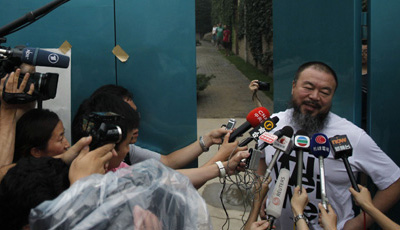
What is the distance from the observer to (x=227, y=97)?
11492 mm

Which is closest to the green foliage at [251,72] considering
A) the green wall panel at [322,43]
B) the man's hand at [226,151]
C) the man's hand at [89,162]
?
the green wall panel at [322,43]

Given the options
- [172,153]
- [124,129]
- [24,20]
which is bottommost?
[172,153]

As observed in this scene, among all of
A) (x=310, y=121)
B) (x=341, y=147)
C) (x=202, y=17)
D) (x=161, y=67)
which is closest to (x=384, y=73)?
(x=310, y=121)

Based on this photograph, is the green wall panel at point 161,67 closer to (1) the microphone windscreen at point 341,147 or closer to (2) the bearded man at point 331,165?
(2) the bearded man at point 331,165

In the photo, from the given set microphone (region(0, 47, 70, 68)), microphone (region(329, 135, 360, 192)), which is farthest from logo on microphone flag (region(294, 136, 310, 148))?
microphone (region(0, 47, 70, 68))

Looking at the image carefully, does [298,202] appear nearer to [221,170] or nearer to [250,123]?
[221,170]

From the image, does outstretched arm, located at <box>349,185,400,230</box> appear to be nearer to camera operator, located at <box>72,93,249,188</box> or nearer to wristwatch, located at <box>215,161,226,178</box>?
camera operator, located at <box>72,93,249,188</box>

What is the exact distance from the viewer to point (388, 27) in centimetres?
268

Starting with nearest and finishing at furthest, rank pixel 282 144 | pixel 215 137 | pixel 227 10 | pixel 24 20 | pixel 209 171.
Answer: pixel 282 144
pixel 209 171
pixel 24 20
pixel 215 137
pixel 227 10

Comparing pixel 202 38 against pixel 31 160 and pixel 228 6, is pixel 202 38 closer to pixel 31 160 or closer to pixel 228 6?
pixel 228 6

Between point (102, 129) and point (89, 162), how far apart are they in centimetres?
18

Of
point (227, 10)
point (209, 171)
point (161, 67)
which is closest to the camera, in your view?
point (209, 171)

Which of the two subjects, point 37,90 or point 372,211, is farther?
point 37,90

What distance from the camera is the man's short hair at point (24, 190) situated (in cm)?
115
